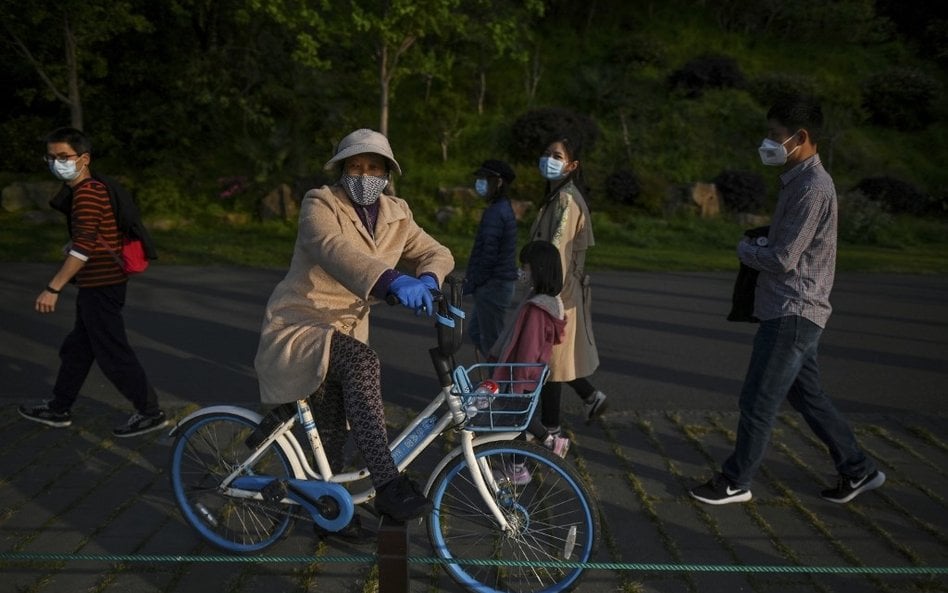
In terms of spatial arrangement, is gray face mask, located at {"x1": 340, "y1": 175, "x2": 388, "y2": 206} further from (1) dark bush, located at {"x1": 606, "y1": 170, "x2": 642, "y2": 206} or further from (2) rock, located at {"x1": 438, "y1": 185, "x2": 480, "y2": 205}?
(1) dark bush, located at {"x1": 606, "y1": 170, "x2": 642, "y2": 206}

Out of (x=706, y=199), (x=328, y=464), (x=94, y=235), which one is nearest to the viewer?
(x=328, y=464)

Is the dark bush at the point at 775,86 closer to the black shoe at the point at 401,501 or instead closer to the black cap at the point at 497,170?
the black cap at the point at 497,170

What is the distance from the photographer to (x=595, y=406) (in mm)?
5461

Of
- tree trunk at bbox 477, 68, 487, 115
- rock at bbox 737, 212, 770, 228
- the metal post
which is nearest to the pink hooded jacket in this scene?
the metal post

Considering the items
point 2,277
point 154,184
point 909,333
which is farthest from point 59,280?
point 154,184

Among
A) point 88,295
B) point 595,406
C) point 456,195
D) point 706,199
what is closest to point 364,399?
point 595,406

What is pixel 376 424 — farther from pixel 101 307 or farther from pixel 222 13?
pixel 222 13

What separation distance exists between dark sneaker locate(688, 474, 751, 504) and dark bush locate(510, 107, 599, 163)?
14488 mm

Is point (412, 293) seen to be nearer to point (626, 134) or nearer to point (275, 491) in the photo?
point (275, 491)

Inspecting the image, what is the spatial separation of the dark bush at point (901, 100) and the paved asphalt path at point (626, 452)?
1605cm

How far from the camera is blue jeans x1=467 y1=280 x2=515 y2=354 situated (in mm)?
6059

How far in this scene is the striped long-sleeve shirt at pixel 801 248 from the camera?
391cm

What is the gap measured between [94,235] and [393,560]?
10.8 feet

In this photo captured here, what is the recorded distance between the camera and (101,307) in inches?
201
